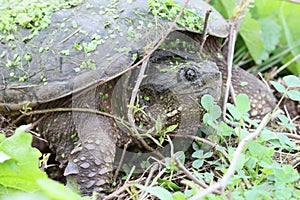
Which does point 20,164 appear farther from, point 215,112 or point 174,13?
point 174,13

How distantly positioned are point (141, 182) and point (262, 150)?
0.57m

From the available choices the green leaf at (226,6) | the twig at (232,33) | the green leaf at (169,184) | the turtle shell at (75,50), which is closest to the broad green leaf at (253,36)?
the green leaf at (226,6)

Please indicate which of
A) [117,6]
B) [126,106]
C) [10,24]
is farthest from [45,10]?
[126,106]

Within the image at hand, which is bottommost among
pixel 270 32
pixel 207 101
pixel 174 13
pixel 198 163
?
pixel 198 163

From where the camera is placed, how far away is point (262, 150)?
2.00 metres

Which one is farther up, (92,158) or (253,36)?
(253,36)

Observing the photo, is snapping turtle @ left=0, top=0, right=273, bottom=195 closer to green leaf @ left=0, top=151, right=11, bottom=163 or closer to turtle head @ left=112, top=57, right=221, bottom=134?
turtle head @ left=112, top=57, right=221, bottom=134

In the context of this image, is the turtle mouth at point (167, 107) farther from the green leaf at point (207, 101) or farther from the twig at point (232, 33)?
the twig at point (232, 33)

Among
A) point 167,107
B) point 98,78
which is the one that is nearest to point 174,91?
point 167,107

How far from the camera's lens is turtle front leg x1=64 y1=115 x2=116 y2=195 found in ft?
7.64

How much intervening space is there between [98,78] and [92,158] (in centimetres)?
35

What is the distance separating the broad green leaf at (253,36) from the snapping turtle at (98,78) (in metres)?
0.87

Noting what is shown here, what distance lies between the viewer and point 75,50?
95.9 inches

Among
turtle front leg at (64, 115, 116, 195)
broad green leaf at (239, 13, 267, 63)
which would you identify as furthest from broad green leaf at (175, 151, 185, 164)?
broad green leaf at (239, 13, 267, 63)
